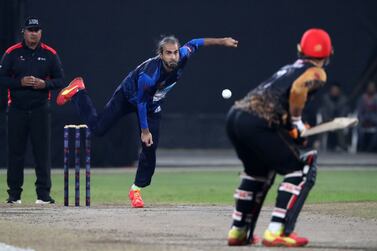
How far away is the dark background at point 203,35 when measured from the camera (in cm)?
2784

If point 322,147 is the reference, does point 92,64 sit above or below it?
above

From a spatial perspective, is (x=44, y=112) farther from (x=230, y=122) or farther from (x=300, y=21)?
(x=300, y=21)

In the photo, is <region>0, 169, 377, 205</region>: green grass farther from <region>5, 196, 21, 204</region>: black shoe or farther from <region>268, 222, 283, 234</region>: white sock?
<region>268, 222, 283, 234</region>: white sock

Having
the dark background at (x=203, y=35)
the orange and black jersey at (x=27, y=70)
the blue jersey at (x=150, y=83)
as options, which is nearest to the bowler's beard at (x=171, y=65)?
the blue jersey at (x=150, y=83)

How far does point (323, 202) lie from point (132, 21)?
1256 centimetres

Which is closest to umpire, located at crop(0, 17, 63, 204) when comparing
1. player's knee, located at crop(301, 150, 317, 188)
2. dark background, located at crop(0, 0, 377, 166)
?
player's knee, located at crop(301, 150, 317, 188)

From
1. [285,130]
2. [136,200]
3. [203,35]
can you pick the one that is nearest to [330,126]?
[285,130]

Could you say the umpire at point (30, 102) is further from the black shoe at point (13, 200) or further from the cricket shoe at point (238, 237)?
the cricket shoe at point (238, 237)

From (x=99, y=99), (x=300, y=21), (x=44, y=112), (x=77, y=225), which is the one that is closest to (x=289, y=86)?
(x=77, y=225)

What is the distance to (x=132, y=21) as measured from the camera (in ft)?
93.7

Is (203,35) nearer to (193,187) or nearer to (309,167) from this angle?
(193,187)

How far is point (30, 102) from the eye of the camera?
16219 mm

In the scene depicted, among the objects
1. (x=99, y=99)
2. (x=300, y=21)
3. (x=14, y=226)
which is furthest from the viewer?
(x=300, y=21)

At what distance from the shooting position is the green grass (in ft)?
58.3
